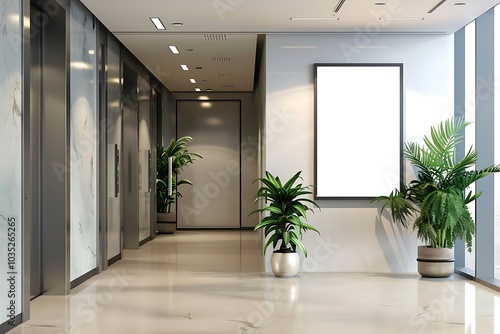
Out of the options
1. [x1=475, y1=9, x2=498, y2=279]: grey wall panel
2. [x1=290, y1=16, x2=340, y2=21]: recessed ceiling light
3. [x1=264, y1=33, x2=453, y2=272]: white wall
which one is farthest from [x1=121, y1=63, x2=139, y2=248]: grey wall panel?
[x1=475, y1=9, x2=498, y2=279]: grey wall panel

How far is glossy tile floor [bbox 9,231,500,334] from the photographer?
5301 mm

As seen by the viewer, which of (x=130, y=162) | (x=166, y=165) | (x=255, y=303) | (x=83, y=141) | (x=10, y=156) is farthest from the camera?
(x=166, y=165)

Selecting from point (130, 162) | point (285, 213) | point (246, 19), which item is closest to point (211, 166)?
point (130, 162)

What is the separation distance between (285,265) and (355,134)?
1833 mm

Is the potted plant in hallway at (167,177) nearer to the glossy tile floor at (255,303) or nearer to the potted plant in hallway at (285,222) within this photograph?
the glossy tile floor at (255,303)

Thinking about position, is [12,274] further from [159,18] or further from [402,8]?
[402,8]

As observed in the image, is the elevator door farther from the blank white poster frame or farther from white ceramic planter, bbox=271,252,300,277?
white ceramic planter, bbox=271,252,300,277

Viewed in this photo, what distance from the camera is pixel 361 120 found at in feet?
28.3

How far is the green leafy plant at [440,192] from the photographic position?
7746mm

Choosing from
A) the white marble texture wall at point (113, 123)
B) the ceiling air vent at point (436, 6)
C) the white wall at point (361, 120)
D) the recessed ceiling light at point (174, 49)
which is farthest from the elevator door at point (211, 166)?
the ceiling air vent at point (436, 6)

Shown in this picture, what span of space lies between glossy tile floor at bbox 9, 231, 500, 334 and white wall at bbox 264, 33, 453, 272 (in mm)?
326

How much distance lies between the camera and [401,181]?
8594mm

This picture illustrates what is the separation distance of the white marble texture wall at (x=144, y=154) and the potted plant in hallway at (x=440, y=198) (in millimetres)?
4631

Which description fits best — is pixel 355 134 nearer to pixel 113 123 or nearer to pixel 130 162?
pixel 113 123
